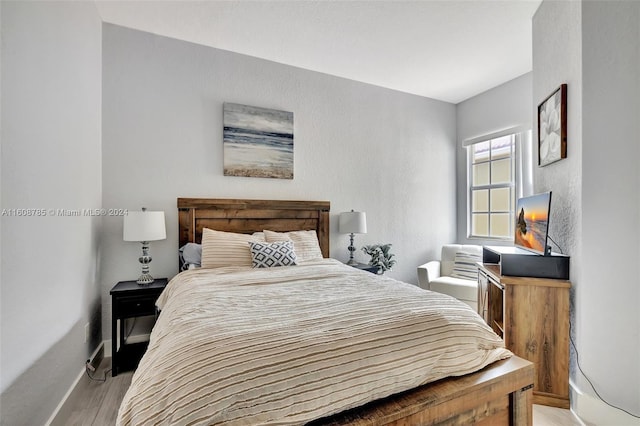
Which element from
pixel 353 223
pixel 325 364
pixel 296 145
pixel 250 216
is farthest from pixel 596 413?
pixel 296 145

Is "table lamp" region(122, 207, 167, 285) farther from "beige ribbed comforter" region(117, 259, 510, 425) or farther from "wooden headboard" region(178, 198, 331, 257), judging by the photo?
"beige ribbed comforter" region(117, 259, 510, 425)

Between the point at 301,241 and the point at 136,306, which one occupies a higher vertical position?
the point at 301,241

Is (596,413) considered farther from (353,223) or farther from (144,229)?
(144,229)

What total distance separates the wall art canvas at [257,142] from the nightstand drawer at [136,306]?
1.33 m

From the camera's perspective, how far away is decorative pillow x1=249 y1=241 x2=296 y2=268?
8.07 feet

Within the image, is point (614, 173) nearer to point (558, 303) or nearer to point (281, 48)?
point (558, 303)

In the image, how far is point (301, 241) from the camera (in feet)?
9.66

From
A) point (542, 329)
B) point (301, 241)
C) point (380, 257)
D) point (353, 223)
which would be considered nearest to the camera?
point (542, 329)

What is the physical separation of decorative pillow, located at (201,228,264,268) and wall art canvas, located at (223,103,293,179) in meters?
0.70

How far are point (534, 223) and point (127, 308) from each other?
10.5 ft

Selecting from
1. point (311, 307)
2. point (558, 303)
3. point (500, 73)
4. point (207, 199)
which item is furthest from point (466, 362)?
point (500, 73)

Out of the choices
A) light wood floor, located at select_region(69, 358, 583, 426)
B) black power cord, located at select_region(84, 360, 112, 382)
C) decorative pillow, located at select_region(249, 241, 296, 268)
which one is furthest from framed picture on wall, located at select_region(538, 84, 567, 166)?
black power cord, located at select_region(84, 360, 112, 382)

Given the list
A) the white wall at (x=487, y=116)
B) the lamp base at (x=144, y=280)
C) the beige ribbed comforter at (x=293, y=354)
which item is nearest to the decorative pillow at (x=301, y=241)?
the lamp base at (x=144, y=280)

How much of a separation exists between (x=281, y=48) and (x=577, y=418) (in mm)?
3642
